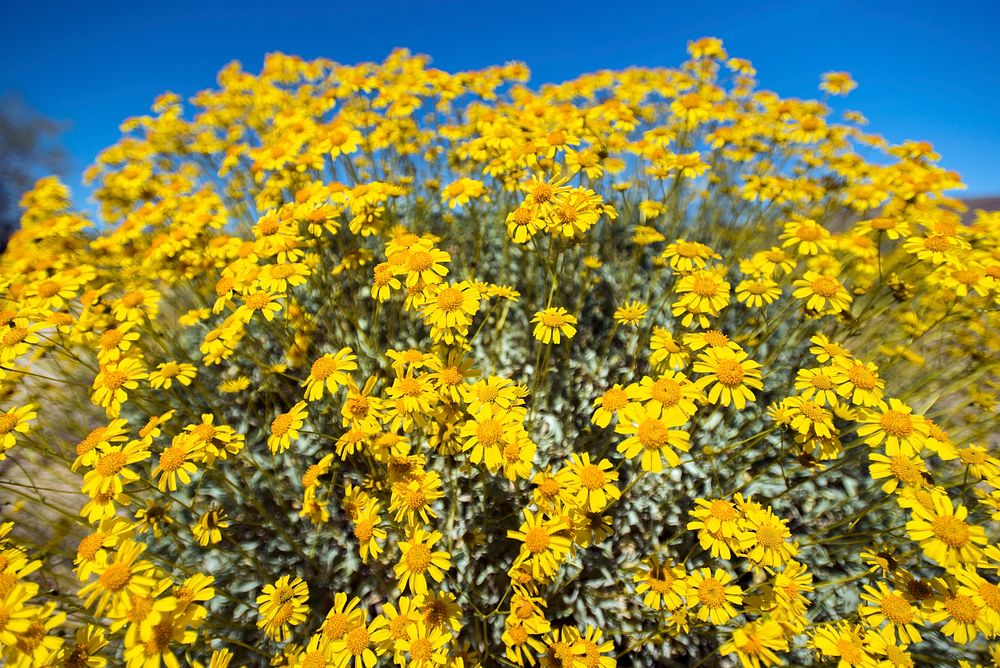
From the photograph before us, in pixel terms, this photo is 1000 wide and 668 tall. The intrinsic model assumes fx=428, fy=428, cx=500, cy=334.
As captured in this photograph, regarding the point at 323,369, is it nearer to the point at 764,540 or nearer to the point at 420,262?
the point at 420,262

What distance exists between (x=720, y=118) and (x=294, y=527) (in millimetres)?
5771

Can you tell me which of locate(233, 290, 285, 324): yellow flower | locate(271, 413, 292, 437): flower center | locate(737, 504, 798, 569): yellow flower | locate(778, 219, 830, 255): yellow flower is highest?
locate(778, 219, 830, 255): yellow flower

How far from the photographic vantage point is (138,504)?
133 inches

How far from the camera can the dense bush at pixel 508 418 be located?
88.3 inches

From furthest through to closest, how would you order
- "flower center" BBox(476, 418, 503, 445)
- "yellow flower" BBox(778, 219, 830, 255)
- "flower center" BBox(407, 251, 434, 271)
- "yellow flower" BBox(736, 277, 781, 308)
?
"yellow flower" BBox(778, 219, 830, 255) < "yellow flower" BBox(736, 277, 781, 308) < "flower center" BBox(407, 251, 434, 271) < "flower center" BBox(476, 418, 503, 445)

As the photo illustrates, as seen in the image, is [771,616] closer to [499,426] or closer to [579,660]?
[579,660]

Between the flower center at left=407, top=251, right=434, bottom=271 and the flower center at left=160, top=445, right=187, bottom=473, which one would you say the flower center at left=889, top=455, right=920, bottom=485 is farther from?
the flower center at left=160, top=445, right=187, bottom=473

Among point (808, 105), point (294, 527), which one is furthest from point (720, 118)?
point (294, 527)

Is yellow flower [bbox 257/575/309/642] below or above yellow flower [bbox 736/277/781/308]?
below

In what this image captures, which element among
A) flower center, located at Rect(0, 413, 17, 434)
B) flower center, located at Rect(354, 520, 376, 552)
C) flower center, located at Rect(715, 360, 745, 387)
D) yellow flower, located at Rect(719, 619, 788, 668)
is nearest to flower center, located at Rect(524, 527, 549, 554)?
flower center, located at Rect(354, 520, 376, 552)

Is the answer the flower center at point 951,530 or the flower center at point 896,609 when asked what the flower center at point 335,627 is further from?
the flower center at point 951,530

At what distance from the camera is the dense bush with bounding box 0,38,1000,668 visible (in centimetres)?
224

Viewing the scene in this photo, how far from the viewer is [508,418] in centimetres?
232

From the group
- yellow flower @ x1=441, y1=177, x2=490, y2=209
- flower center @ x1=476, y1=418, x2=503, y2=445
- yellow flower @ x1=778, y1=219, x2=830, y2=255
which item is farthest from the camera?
yellow flower @ x1=441, y1=177, x2=490, y2=209
